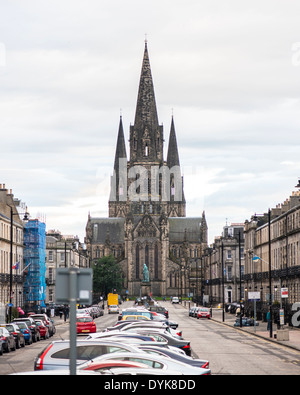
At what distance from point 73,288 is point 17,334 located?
3119 centimetres

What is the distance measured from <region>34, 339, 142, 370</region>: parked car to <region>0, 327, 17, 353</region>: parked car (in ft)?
54.2

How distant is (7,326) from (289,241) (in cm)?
3804

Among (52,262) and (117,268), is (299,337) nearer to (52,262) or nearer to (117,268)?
(52,262)

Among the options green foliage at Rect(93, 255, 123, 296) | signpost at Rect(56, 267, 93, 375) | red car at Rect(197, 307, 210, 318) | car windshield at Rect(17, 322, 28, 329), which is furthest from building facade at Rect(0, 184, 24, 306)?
green foliage at Rect(93, 255, 123, 296)

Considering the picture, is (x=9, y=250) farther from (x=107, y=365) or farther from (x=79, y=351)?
(x=107, y=365)

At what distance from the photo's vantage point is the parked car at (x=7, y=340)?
38744 mm

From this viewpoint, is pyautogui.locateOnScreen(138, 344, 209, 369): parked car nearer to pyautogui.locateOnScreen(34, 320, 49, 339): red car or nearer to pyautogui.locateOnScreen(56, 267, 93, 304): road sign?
pyautogui.locateOnScreen(56, 267, 93, 304): road sign

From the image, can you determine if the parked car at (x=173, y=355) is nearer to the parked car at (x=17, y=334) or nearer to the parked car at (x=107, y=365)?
the parked car at (x=107, y=365)

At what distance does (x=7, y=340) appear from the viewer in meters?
39.5

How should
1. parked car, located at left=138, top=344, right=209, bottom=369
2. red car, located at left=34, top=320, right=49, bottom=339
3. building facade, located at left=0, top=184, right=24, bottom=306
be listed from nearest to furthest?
parked car, located at left=138, top=344, right=209, bottom=369 → red car, located at left=34, top=320, right=49, bottom=339 → building facade, located at left=0, top=184, right=24, bottom=306

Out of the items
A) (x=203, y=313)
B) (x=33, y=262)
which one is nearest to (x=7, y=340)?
(x=203, y=313)

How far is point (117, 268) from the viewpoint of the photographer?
579 feet

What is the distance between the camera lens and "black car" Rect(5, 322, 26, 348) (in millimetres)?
42469
